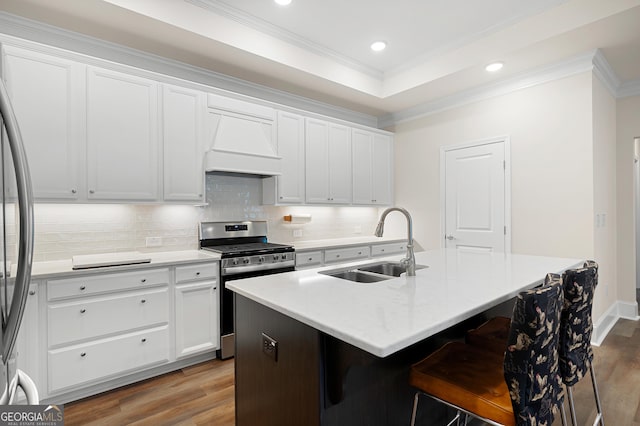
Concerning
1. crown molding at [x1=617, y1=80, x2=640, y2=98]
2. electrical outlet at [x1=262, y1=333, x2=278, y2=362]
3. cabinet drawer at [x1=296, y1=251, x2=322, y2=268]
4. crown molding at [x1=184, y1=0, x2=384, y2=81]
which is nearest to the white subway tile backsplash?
cabinet drawer at [x1=296, y1=251, x2=322, y2=268]

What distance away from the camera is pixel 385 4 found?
2.94m

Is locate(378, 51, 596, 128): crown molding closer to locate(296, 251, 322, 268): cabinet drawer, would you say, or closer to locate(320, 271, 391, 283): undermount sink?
locate(296, 251, 322, 268): cabinet drawer

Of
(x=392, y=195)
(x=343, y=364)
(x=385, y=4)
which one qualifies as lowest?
(x=343, y=364)

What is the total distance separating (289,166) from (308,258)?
107cm

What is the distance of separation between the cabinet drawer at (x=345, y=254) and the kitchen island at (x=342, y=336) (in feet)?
6.34

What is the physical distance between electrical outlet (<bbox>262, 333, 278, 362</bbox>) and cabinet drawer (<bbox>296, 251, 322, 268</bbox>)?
205cm

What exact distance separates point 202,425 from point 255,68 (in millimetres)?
3142

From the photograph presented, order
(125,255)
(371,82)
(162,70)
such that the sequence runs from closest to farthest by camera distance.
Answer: (125,255), (162,70), (371,82)

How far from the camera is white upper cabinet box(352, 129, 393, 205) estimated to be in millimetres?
4625

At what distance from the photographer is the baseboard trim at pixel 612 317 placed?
329 centimetres

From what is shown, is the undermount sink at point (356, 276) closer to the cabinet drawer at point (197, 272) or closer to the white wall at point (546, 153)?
the cabinet drawer at point (197, 272)

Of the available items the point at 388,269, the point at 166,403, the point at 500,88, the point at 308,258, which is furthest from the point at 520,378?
the point at 500,88

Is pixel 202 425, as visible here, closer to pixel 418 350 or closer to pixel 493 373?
pixel 418 350

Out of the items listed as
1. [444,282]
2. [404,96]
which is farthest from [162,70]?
[444,282]
